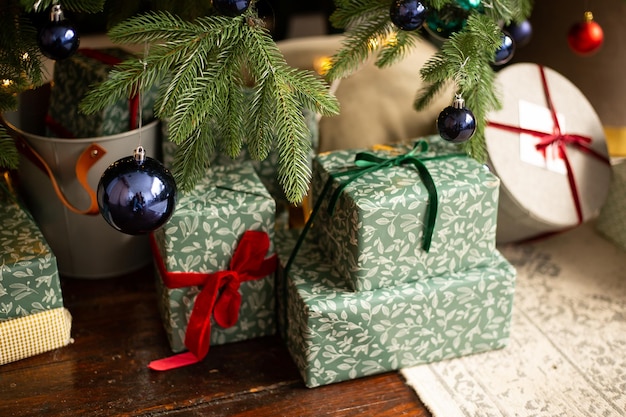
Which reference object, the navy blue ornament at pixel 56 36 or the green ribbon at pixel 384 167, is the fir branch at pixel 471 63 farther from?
the navy blue ornament at pixel 56 36

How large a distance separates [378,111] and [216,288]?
583 mm

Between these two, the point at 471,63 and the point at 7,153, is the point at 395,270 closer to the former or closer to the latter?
the point at 471,63

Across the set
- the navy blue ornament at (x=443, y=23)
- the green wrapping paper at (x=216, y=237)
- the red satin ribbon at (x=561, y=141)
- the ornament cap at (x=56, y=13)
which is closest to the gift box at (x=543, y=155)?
the red satin ribbon at (x=561, y=141)

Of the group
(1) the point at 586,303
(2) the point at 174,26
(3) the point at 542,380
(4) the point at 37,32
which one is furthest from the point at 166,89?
(1) the point at 586,303

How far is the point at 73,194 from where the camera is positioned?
4.79ft

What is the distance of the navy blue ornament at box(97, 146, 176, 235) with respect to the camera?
1.03 metres

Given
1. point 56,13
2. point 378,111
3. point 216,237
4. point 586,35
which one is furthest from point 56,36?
point 586,35

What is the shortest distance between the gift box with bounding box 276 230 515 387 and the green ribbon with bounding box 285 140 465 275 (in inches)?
2.6

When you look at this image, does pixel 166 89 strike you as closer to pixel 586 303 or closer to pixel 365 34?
pixel 365 34

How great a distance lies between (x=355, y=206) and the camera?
1223mm

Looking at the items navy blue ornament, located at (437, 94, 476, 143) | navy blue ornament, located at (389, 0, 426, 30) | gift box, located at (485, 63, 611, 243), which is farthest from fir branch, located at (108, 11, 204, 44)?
gift box, located at (485, 63, 611, 243)

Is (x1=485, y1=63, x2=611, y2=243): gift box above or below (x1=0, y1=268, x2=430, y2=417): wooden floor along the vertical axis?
above

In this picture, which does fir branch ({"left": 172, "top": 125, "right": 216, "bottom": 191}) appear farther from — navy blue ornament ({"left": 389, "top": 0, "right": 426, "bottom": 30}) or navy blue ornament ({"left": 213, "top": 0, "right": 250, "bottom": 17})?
navy blue ornament ({"left": 389, "top": 0, "right": 426, "bottom": 30})

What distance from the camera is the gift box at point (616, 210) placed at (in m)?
1.68
